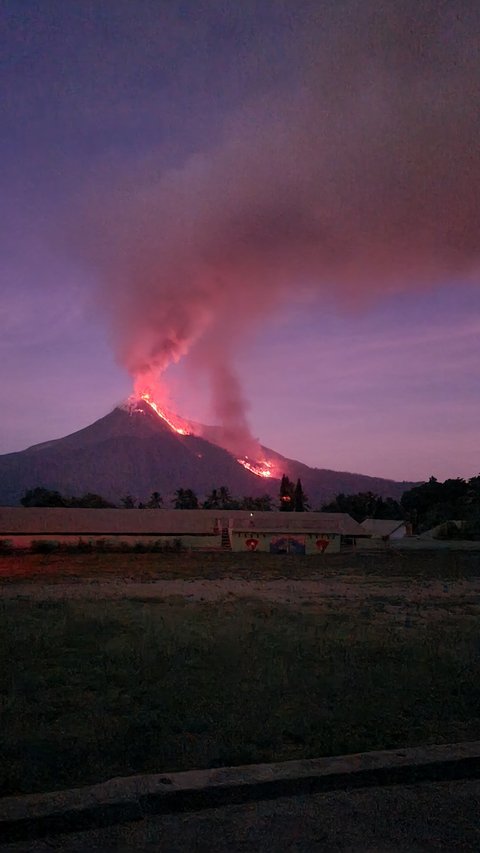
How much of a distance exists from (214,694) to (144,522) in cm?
6376

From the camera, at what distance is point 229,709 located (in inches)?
301

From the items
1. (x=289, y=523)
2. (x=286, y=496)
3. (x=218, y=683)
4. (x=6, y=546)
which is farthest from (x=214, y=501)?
(x=218, y=683)

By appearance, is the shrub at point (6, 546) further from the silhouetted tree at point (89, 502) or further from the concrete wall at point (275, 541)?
the silhouetted tree at point (89, 502)

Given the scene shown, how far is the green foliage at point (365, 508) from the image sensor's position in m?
108

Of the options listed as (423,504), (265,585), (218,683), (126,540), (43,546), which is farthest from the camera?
(423,504)

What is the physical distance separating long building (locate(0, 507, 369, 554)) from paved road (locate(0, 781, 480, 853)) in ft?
198

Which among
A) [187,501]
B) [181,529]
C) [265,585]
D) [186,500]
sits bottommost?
[265,585]

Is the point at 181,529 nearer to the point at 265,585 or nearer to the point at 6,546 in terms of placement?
the point at 6,546

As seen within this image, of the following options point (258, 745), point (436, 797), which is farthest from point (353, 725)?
point (436, 797)

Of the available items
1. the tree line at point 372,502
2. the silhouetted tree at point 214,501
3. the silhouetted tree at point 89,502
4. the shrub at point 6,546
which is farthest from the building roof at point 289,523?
the silhouetted tree at point 214,501

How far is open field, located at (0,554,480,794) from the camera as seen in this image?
6.34 metres

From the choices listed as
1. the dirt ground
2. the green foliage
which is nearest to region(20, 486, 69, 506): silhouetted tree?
the green foliage

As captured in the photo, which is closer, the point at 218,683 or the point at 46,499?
the point at 218,683

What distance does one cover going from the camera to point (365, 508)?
109 meters
